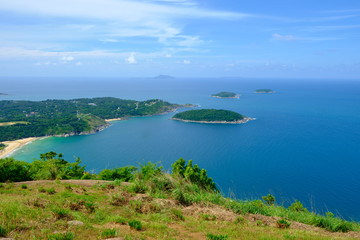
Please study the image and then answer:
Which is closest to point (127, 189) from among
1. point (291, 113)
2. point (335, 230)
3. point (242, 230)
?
point (242, 230)

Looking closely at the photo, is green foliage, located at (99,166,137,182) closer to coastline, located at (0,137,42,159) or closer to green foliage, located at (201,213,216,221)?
green foliage, located at (201,213,216,221)

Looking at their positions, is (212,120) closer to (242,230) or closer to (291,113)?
(291,113)

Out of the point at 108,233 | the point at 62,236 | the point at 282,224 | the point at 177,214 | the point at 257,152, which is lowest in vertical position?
the point at 257,152

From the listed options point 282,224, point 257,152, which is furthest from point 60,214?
point 257,152

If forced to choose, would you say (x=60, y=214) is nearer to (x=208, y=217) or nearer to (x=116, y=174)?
(x=208, y=217)

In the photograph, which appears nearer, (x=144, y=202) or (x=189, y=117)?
(x=144, y=202)

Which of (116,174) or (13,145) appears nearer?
(116,174)
